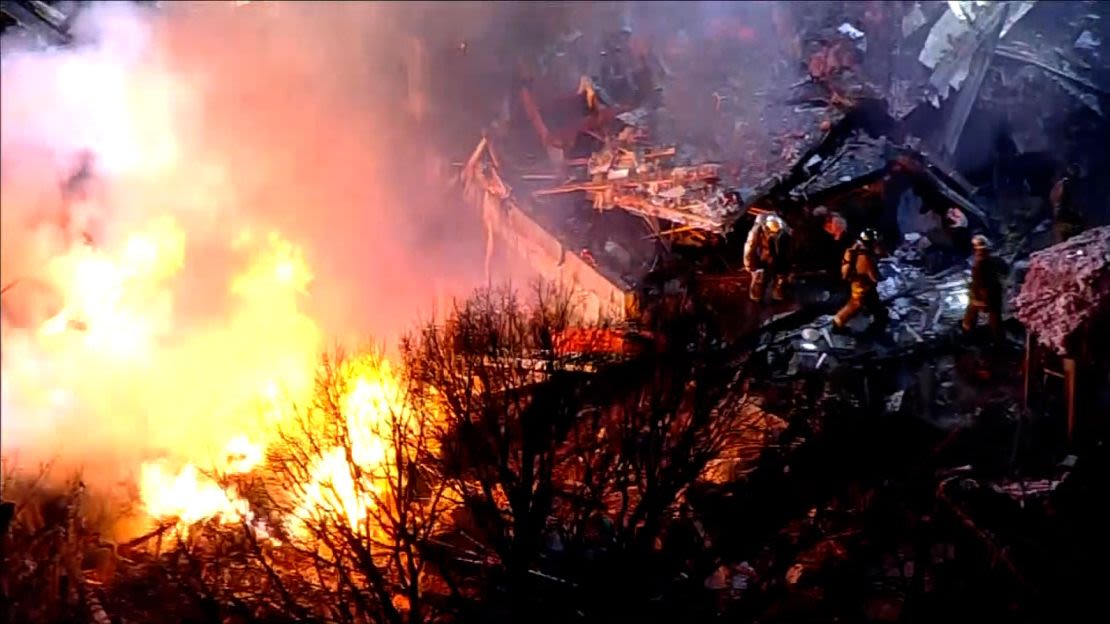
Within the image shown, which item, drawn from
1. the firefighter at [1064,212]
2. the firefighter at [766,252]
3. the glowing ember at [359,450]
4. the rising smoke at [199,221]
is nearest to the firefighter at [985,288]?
the firefighter at [1064,212]

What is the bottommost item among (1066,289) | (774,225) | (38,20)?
(1066,289)

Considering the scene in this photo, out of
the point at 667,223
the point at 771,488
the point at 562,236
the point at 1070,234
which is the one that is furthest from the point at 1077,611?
the point at 562,236

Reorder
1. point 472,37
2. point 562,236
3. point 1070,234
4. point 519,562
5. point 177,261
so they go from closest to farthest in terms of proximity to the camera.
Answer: point 519,562 < point 1070,234 < point 562,236 < point 177,261 < point 472,37

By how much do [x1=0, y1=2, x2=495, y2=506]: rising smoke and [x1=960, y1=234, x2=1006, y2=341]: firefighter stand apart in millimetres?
15197

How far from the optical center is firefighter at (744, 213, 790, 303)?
69.6ft

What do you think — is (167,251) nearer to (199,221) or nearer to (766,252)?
(199,221)

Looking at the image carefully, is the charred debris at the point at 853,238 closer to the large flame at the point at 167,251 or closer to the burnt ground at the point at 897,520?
the burnt ground at the point at 897,520

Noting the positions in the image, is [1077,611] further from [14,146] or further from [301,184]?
[301,184]

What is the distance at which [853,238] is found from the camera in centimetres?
2417

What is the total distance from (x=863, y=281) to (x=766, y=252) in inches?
84.9

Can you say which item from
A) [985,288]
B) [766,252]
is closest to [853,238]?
[766,252]

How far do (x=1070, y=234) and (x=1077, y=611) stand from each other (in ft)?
36.5

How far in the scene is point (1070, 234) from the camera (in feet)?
73.3

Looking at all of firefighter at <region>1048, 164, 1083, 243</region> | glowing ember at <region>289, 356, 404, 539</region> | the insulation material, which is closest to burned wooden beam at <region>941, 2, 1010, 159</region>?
firefighter at <region>1048, 164, 1083, 243</region>
